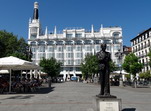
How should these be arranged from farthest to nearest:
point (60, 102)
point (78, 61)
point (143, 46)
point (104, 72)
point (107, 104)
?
point (78, 61) → point (143, 46) → point (60, 102) → point (104, 72) → point (107, 104)

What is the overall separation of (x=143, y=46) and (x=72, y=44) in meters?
31.3

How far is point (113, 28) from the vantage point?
79.4m

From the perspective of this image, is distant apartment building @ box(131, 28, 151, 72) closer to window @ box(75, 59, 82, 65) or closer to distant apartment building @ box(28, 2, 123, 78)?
distant apartment building @ box(28, 2, 123, 78)

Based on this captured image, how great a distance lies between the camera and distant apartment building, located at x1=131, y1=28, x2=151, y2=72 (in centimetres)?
5553

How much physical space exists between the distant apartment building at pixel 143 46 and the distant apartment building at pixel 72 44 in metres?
13.9

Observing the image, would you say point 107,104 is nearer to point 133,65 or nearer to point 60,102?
point 60,102

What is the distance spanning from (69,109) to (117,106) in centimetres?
225

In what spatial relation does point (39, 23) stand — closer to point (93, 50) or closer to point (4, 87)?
point (93, 50)

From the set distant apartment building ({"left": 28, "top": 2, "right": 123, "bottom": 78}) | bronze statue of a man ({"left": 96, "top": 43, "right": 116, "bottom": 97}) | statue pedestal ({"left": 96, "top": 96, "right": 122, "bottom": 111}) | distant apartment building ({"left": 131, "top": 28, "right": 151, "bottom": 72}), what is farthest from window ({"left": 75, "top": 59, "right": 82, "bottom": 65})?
statue pedestal ({"left": 96, "top": 96, "right": 122, "bottom": 111})

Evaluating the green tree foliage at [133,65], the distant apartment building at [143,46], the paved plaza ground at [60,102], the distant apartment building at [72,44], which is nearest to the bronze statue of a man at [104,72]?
the paved plaza ground at [60,102]

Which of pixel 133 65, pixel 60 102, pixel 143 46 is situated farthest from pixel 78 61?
pixel 60 102

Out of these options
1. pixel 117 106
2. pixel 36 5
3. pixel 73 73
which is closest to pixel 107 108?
pixel 117 106

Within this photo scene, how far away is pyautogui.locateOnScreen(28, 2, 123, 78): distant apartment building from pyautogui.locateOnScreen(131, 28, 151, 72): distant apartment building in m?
13.9

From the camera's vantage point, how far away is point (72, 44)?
8050cm
